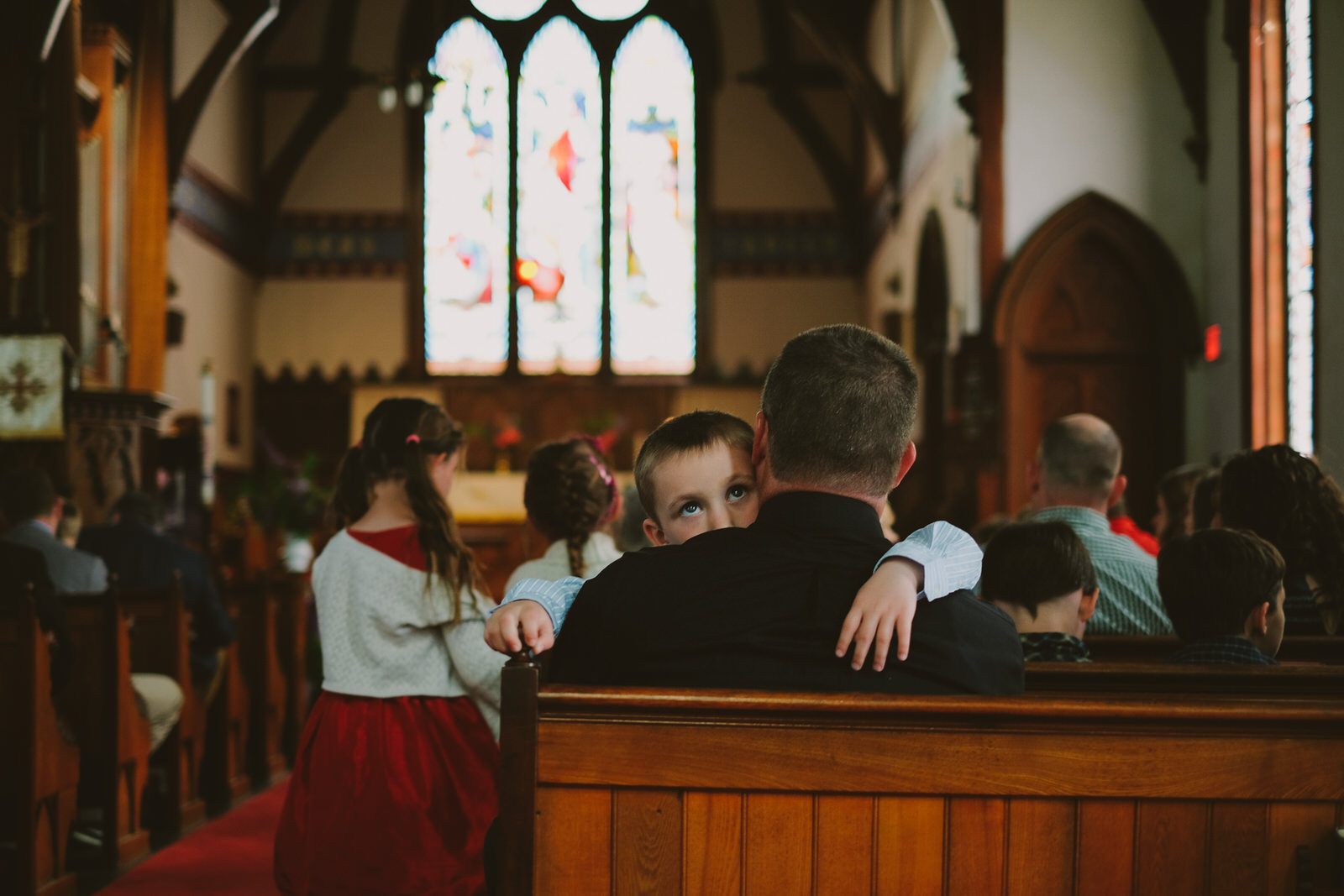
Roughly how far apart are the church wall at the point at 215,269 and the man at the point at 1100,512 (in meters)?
8.30

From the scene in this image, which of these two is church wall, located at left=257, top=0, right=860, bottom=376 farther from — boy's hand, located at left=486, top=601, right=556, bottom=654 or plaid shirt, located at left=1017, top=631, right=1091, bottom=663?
boy's hand, located at left=486, top=601, right=556, bottom=654

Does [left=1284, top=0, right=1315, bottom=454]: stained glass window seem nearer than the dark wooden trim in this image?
Yes

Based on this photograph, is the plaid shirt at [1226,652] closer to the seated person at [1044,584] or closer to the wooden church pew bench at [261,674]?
the seated person at [1044,584]

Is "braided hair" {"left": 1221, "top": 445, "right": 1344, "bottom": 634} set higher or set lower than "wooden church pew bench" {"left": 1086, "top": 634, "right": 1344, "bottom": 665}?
higher

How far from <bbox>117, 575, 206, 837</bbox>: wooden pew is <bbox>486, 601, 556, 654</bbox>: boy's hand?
11.4 feet

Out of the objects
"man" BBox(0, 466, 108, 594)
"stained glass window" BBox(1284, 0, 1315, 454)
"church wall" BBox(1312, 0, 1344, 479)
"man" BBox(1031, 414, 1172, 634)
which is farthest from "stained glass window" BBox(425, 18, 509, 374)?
"man" BBox(1031, 414, 1172, 634)

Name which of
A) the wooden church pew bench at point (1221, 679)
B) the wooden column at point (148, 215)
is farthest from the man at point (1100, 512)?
the wooden column at point (148, 215)

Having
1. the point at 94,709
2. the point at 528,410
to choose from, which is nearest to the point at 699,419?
the point at 94,709

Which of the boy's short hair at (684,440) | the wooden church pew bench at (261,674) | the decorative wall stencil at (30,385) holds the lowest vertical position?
the wooden church pew bench at (261,674)

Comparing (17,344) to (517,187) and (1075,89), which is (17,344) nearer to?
(1075,89)

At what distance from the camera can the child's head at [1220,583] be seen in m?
2.33

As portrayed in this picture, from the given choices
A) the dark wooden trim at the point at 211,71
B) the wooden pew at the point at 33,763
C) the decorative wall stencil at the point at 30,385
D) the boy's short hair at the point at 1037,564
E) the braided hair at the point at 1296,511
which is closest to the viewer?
the boy's short hair at the point at 1037,564

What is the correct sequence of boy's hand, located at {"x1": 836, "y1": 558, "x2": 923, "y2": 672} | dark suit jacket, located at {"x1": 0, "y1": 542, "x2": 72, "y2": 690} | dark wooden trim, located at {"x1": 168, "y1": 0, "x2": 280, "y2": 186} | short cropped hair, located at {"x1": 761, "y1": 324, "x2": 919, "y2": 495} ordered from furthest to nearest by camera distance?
1. dark wooden trim, located at {"x1": 168, "y1": 0, "x2": 280, "y2": 186}
2. dark suit jacket, located at {"x1": 0, "y1": 542, "x2": 72, "y2": 690}
3. short cropped hair, located at {"x1": 761, "y1": 324, "x2": 919, "y2": 495}
4. boy's hand, located at {"x1": 836, "y1": 558, "x2": 923, "y2": 672}

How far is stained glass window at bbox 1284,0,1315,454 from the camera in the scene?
577cm
